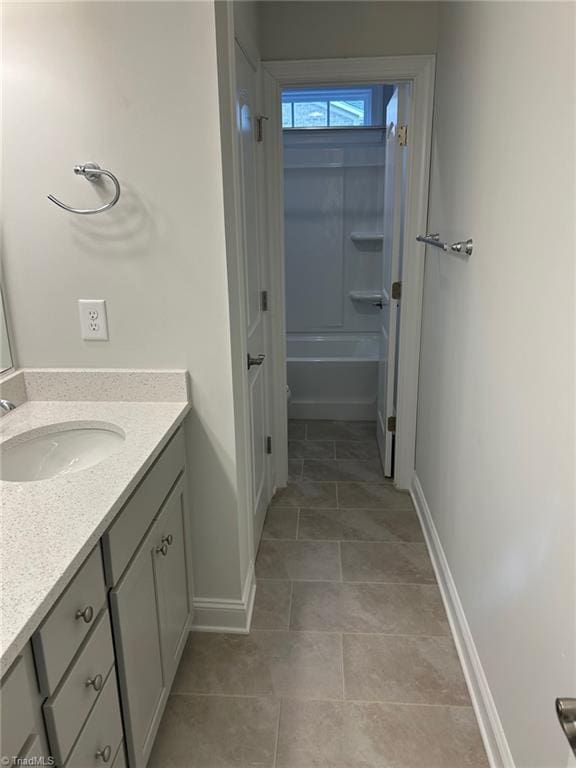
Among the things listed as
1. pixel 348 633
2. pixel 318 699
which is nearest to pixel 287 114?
pixel 348 633

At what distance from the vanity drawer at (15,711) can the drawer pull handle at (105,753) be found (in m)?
0.34

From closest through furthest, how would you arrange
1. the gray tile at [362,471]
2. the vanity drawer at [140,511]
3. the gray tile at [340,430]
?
the vanity drawer at [140,511] → the gray tile at [362,471] → the gray tile at [340,430]

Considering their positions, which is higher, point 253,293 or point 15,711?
point 253,293

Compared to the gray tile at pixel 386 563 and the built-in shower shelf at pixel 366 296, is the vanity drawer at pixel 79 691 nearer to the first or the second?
the gray tile at pixel 386 563

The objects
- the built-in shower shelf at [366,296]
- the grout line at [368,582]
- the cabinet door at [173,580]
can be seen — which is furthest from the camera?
the built-in shower shelf at [366,296]

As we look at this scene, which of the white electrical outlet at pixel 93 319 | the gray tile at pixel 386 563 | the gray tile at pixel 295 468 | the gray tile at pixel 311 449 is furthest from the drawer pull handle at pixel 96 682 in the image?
the gray tile at pixel 311 449

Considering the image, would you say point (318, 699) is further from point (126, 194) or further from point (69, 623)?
point (126, 194)

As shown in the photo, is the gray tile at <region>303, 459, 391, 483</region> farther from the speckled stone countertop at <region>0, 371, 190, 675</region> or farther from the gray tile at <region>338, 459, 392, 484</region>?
the speckled stone countertop at <region>0, 371, 190, 675</region>

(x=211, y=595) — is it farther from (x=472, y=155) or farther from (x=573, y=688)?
(x=472, y=155)

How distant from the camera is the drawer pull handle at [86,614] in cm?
108

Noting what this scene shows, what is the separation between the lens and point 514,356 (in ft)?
4.53

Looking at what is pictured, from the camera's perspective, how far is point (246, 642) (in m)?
2.00

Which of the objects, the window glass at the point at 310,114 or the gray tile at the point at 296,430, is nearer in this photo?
the gray tile at the point at 296,430

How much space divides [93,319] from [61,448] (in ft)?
1.34
